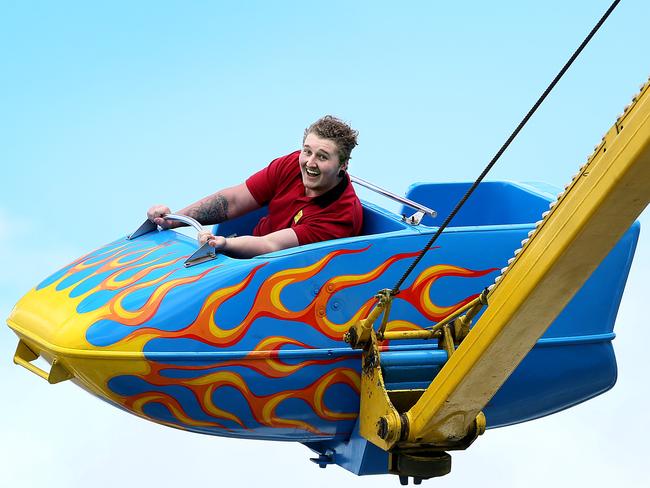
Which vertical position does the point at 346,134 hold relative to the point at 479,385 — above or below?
above

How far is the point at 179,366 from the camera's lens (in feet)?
15.1

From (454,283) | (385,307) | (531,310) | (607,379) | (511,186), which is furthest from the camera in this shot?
(511,186)

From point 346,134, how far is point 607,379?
1391 mm

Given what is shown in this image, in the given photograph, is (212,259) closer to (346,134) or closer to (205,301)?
(205,301)

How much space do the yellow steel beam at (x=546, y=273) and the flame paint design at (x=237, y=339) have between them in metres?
0.40

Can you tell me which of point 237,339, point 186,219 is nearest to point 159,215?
point 186,219

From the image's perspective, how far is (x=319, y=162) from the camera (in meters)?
5.11

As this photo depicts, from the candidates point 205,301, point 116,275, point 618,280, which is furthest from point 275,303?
point 618,280

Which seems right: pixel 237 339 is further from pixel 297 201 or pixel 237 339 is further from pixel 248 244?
pixel 297 201

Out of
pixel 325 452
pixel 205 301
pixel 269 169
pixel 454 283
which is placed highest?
pixel 269 169

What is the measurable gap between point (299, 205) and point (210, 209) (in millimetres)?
431

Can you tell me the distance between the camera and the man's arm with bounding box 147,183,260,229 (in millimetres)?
5492

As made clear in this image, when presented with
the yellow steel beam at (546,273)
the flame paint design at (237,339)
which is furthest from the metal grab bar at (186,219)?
the yellow steel beam at (546,273)

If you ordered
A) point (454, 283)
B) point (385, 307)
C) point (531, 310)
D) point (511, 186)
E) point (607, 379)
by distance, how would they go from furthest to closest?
point (511, 186), point (607, 379), point (454, 283), point (385, 307), point (531, 310)
